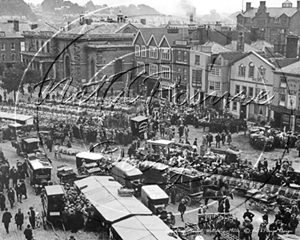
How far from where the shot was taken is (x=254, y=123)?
4753cm

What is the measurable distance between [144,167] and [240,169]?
6281 mm

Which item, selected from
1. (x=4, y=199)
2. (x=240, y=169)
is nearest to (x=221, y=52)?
(x=240, y=169)

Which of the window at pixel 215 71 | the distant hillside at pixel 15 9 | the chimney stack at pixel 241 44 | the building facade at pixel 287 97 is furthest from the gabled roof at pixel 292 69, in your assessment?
the distant hillside at pixel 15 9

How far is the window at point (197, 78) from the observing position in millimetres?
54594

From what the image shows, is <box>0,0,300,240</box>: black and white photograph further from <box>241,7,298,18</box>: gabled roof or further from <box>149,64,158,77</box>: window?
<box>241,7,298,18</box>: gabled roof

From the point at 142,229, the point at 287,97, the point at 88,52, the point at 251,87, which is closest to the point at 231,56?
the point at 251,87

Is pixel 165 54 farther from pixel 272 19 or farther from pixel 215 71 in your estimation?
pixel 272 19

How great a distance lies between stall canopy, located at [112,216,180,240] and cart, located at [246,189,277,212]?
750 centimetres

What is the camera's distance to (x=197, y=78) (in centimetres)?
5494

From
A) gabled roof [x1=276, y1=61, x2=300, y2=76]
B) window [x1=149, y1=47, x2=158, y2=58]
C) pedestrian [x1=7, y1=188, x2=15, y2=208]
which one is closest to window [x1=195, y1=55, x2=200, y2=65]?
window [x1=149, y1=47, x2=158, y2=58]

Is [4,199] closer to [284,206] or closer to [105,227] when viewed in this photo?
[105,227]

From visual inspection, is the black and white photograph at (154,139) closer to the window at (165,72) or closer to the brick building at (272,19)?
the window at (165,72)

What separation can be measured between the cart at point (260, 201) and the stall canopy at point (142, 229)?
7.50 m

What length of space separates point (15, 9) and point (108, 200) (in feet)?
484
